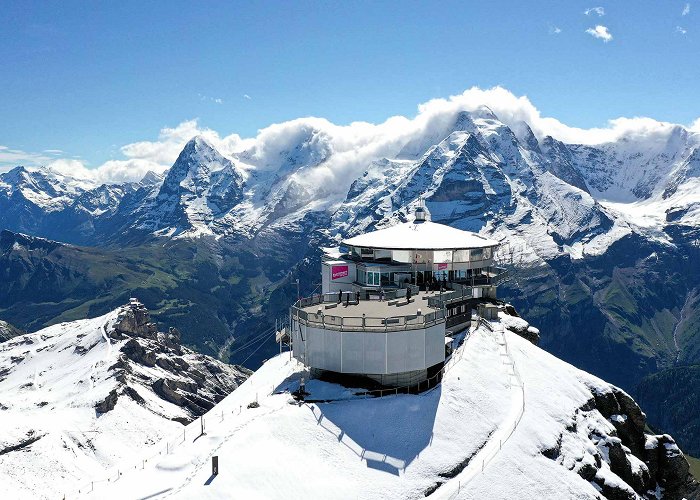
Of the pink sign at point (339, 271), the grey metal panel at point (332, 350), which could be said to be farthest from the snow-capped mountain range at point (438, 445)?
the pink sign at point (339, 271)

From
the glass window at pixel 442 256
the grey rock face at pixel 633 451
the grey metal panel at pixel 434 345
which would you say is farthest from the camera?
the glass window at pixel 442 256

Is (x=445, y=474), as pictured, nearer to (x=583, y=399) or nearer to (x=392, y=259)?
(x=583, y=399)

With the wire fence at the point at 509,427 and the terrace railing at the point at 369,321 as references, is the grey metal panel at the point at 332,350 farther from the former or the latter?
the wire fence at the point at 509,427

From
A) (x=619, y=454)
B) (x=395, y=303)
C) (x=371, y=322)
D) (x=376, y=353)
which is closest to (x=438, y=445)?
→ (x=376, y=353)

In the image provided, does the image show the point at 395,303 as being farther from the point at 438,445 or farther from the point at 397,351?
the point at 438,445

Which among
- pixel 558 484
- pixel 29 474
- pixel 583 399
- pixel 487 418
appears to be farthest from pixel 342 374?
pixel 29 474
